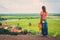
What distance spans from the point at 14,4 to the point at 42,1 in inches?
10.6

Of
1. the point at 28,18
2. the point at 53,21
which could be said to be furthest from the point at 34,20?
the point at 53,21

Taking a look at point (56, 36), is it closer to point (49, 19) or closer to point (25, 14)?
point (49, 19)

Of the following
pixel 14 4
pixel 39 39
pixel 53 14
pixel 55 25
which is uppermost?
pixel 14 4

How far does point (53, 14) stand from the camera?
4.46 ft

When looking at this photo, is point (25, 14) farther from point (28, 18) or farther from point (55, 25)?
point (55, 25)

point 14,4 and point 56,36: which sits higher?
point 14,4

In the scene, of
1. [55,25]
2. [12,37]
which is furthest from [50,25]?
[12,37]

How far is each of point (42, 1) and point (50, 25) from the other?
24 cm

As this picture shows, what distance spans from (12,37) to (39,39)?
0.83 ft

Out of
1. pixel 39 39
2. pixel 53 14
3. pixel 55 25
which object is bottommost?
pixel 39 39

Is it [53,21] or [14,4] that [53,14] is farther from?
[14,4]

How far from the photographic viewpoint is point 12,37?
4.40 ft

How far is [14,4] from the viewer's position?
137cm

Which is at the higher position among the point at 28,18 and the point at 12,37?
the point at 28,18
